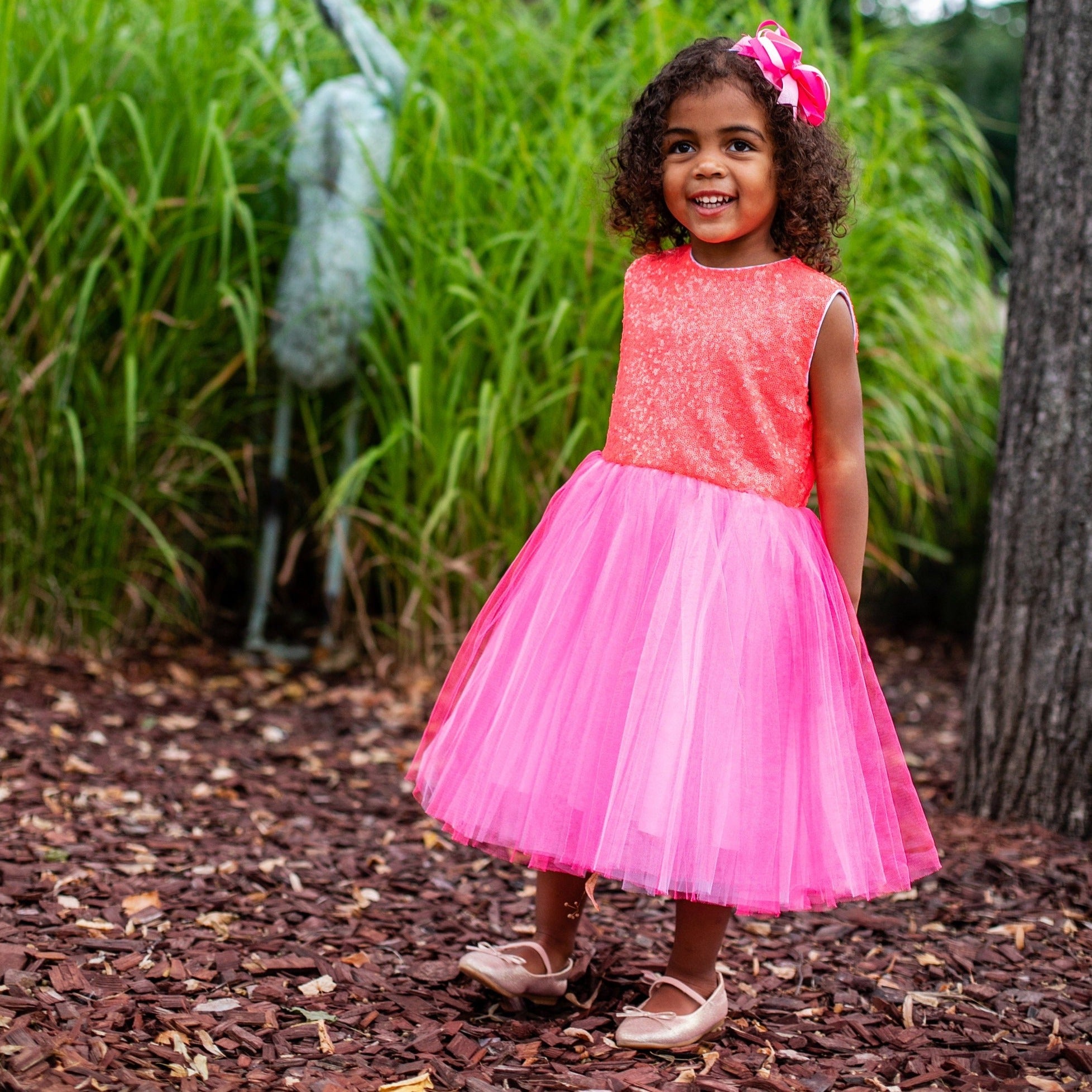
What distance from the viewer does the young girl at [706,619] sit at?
1367 millimetres

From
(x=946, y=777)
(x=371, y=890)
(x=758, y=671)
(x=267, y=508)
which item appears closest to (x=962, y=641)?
(x=946, y=777)

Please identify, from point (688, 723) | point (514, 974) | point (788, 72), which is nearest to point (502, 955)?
point (514, 974)

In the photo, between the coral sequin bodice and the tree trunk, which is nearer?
the coral sequin bodice

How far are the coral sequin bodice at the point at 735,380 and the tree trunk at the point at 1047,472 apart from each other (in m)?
0.88

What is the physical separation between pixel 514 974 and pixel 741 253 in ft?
3.20

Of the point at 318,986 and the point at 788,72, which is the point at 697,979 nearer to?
the point at 318,986

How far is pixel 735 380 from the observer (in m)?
1.48

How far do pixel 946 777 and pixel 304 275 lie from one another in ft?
6.24

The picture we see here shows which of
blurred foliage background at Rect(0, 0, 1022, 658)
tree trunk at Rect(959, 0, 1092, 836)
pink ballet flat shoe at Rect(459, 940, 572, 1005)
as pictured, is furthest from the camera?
blurred foliage background at Rect(0, 0, 1022, 658)

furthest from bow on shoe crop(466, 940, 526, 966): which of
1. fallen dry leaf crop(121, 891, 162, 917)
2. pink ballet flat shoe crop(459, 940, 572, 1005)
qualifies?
fallen dry leaf crop(121, 891, 162, 917)

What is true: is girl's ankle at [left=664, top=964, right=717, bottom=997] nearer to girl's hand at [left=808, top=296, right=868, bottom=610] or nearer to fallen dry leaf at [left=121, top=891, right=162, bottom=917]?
girl's hand at [left=808, top=296, right=868, bottom=610]

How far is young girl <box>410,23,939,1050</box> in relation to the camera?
1.37m

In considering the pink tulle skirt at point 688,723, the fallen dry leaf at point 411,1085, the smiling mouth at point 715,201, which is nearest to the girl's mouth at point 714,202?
the smiling mouth at point 715,201

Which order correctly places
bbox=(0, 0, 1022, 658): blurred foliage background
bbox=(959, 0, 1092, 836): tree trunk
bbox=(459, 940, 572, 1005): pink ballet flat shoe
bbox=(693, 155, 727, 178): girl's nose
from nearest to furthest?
bbox=(693, 155, 727, 178): girl's nose < bbox=(459, 940, 572, 1005): pink ballet flat shoe < bbox=(959, 0, 1092, 836): tree trunk < bbox=(0, 0, 1022, 658): blurred foliage background
